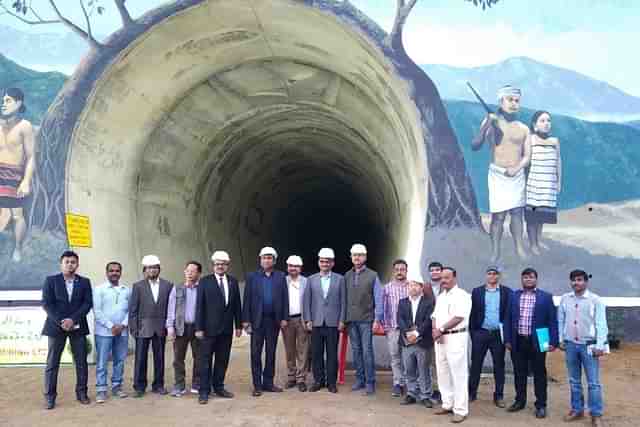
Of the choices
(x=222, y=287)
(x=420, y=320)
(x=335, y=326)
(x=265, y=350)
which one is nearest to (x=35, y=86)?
(x=222, y=287)

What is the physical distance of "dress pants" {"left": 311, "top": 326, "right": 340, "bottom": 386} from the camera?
7.20 meters

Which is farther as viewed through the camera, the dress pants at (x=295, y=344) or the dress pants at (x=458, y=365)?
the dress pants at (x=295, y=344)

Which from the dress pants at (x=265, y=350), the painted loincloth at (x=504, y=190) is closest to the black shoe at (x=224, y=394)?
the dress pants at (x=265, y=350)

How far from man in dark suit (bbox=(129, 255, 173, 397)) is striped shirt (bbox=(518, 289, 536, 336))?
3.78m

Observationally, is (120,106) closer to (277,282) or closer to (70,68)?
(70,68)

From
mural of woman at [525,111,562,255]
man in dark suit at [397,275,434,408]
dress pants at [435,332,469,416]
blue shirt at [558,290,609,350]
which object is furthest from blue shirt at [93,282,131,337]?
mural of woman at [525,111,562,255]

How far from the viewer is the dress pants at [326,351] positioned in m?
7.20

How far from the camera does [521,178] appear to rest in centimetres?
780

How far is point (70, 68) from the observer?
8.92m

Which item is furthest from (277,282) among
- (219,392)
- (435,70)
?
(435,70)

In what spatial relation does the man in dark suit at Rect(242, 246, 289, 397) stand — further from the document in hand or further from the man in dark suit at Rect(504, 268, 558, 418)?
the document in hand

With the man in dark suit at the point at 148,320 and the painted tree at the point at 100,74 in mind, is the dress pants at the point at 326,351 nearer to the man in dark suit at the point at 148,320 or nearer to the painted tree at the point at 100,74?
the man in dark suit at the point at 148,320

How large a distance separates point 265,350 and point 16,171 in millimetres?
4528

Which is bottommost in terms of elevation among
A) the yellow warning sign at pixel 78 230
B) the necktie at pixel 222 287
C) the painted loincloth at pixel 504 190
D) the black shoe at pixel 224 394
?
the black shoe at pixel 224 394
